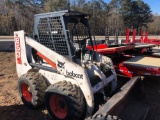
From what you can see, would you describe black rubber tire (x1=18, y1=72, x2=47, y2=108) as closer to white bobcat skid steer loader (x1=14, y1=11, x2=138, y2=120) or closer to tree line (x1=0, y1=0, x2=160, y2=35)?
white bobcat skid steer loader (x1=14, y1=11, x2=138, y2=120)

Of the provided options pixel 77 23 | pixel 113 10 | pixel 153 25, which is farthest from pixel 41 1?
pixel 77 23

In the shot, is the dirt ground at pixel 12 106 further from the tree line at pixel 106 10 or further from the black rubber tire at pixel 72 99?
the tree line at pixel 106 10

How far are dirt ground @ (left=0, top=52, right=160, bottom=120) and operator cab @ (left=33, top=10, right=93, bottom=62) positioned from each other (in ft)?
5.10

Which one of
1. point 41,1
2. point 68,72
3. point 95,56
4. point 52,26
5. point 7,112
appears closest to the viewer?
point 68,72

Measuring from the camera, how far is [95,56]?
193 inches

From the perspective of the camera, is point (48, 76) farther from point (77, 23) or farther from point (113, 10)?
point (113, 10)

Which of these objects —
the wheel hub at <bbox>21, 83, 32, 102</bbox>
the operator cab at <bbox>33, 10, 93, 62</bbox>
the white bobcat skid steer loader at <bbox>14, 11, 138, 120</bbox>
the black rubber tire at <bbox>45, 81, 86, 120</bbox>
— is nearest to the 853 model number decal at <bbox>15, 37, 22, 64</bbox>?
the white bobcat skid steer loader at <bbox>14, 11, 138, 120</bbox>

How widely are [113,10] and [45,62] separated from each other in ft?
158

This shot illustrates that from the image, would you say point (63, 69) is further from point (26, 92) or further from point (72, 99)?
point (26, 92)

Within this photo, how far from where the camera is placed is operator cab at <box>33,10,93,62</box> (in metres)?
4.11

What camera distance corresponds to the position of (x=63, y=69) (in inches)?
158

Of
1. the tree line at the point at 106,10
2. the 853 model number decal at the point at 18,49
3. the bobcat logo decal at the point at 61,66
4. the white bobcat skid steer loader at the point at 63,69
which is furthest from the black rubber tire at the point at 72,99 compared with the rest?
the tree line at the point at 106,10

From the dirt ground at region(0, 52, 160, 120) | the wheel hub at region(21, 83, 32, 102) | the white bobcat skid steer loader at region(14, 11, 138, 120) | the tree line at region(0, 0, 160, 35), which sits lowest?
the dirt ground at region(0, 52, 160, 120)

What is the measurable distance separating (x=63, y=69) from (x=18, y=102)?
6.26ft
